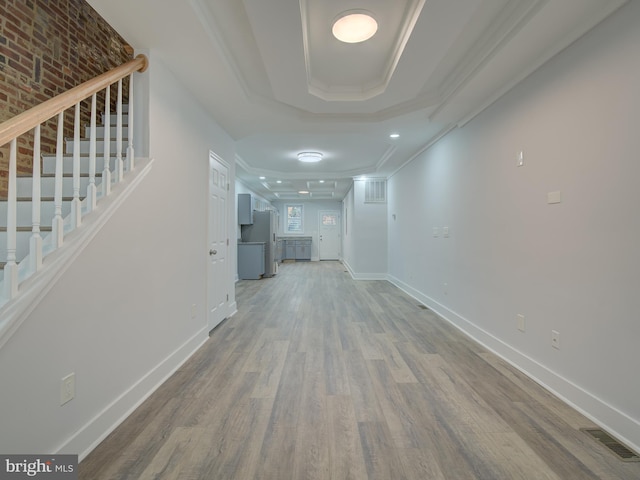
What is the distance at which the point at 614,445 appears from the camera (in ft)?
5.17

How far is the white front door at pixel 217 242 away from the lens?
3420 mm

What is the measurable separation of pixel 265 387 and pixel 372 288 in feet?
14.1

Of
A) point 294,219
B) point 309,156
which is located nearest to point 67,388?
point 309,156

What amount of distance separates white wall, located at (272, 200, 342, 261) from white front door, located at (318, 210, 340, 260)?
13cm

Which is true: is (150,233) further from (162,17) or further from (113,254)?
(162,17)

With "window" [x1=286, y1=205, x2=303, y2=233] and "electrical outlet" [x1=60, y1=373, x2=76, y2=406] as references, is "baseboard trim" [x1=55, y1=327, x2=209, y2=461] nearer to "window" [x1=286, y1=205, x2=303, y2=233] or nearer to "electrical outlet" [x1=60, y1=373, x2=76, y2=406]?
"electrical outlet" [x1=60, y1=373, x2=76, y2=406]

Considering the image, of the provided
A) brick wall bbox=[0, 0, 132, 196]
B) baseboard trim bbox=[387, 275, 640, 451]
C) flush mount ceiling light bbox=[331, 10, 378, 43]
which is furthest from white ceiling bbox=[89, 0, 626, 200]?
baseboard trim bbox=[387, 275, 640, 451]

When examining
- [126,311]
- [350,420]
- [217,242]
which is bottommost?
[350,420]

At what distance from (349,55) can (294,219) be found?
396 inches

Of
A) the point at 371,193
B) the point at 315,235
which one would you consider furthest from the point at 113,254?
the point at 315,235

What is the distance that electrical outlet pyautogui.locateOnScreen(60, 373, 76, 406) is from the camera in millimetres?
1421

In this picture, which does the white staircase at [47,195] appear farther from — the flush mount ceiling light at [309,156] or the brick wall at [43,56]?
the flush mount ceiling light at [309,156]

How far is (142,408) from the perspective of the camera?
1.95m

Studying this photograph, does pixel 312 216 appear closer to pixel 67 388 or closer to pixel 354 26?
pixel 354 26
